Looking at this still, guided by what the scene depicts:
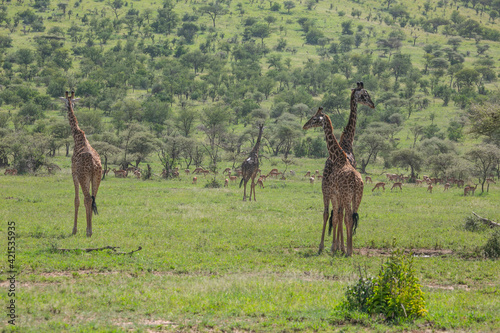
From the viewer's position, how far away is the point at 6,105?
72.6m

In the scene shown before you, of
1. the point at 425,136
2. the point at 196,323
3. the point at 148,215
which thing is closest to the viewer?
the point at 196,323

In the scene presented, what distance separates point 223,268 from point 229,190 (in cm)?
1893

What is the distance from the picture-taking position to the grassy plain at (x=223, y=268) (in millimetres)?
8711

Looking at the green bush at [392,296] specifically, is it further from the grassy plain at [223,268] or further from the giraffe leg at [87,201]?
the giraffe leg at [87,201]

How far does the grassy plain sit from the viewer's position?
8711mm

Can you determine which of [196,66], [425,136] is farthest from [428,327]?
[196,66]

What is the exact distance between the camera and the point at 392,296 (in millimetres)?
8867

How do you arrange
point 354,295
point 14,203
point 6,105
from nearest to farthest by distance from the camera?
point 354,295
point 14,203
point 6,105

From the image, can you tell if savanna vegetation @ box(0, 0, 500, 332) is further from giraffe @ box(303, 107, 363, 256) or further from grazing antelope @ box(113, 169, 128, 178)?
grazing antelope @ box(113, 169, 128, 178)

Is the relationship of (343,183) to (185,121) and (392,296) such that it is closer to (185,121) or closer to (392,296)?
(392,296)

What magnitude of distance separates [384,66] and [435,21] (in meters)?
55.9

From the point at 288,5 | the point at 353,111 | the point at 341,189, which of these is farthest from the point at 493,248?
the point at 288,5

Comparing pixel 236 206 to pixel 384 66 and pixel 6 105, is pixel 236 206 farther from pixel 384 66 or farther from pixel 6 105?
pixel 384 66

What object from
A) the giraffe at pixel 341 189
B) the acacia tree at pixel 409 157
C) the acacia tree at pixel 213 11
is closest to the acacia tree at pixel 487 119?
the giraffe at pixel 341 189
